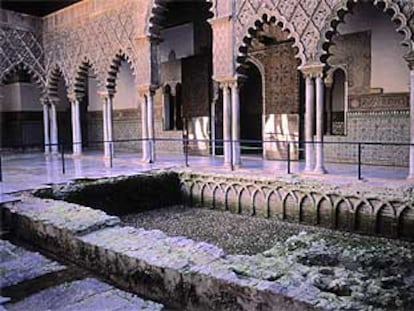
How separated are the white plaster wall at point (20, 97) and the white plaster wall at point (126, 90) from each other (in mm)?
3459

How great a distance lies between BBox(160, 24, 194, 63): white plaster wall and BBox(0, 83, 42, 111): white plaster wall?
19.6 feet

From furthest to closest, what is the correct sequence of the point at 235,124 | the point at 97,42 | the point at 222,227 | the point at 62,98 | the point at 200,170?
the point at 62,98, the point at 97,42, the point at 235,124, the point at 200,170, the point at 222,227

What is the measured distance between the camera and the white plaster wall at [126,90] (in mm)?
14992

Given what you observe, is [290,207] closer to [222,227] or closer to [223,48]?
[222,227]

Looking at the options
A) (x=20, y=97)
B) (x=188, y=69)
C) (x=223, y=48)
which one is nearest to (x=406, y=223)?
(x=223, y=48)

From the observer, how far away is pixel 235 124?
8805 millimetres

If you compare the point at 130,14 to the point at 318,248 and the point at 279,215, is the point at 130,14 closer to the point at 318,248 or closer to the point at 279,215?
the point at 279,215

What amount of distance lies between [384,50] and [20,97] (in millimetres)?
13144

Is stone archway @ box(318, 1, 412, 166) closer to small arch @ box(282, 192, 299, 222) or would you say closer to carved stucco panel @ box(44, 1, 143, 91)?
small arch @ box(282, 192, 299, 222)

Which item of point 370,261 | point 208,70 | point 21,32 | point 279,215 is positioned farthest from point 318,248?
point 21,32

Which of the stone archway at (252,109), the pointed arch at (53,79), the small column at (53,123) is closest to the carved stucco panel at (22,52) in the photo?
the pointed arch at (53,79)

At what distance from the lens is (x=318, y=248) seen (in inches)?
207

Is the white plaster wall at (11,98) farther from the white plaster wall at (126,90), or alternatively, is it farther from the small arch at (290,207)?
the small arch at (290,207)

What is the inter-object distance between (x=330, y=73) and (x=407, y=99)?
2122 mm
